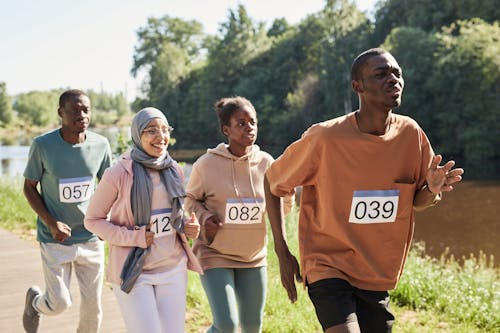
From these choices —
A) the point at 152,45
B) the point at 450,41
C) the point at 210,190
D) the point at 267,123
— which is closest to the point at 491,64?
the point at 450,41

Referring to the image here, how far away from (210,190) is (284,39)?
5895 centimetres

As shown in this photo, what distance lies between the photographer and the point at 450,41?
35.5 m

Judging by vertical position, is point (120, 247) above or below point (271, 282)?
above

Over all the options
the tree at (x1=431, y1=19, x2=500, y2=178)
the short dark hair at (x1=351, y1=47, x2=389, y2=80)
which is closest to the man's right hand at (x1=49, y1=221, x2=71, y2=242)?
the short dark hair at (x1=351, y1=47, x2=389, y2=80)

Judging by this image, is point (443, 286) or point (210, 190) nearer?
point (210, 190)

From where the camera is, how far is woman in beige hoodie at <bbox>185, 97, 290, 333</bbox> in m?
3.59

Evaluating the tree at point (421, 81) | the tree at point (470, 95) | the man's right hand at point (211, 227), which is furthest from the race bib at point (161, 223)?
the tree at point (421, 81)

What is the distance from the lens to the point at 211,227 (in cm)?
360

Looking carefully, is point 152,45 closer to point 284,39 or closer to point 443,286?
point 284,39

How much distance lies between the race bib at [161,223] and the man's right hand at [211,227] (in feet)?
1.16

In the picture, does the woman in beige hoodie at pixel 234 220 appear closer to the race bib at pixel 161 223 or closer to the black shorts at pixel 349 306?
the race bib at pixel 161 223

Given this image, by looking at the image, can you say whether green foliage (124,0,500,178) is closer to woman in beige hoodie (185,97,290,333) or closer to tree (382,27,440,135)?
tree (382,27,440,135)

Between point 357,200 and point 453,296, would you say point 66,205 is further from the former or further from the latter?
point 453,296

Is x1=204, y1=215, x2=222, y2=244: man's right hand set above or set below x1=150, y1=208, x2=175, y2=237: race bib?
below
